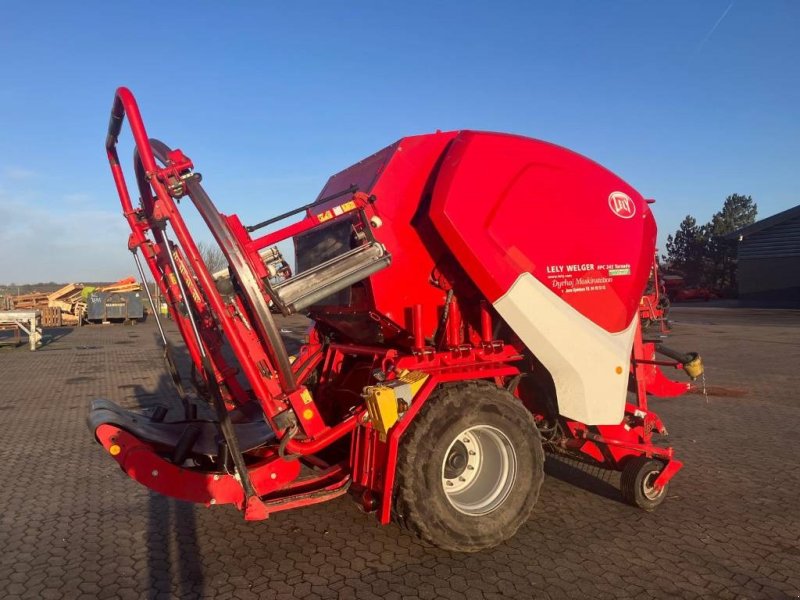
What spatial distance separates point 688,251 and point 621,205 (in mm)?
53850

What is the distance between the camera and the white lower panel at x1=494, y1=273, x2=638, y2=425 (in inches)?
169

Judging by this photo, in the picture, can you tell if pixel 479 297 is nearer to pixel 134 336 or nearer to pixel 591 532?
pixel 591 532

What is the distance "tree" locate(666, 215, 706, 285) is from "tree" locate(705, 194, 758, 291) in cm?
77

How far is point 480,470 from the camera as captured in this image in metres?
4.46

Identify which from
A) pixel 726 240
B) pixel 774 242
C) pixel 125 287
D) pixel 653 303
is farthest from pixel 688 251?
pixel 653 303

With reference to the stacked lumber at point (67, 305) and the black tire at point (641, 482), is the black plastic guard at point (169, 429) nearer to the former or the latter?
the black tire at point (641, 482)

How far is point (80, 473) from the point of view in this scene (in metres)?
6.28

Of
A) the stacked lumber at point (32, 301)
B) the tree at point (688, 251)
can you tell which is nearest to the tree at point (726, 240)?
the tree at point (688, 251)

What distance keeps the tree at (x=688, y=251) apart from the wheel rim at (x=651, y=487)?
5148cm

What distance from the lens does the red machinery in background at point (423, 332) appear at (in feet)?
12.5

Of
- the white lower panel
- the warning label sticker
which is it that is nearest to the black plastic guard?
the white lower panel

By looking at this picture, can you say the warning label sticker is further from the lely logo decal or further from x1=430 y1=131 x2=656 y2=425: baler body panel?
the lely logo decal

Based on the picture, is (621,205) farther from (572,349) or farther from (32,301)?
(32,301)

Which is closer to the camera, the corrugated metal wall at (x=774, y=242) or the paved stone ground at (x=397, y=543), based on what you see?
the paved stone ground at (x=397, y=543)
